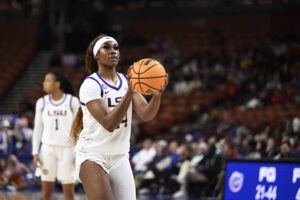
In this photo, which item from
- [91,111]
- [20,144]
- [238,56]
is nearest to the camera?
[91,111]

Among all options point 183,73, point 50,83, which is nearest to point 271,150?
point 50,83

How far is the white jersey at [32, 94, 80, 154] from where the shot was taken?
7598 mm

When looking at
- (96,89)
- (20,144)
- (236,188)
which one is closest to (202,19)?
(20,144)

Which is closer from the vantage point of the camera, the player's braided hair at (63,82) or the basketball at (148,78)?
the basketball at (148,78)

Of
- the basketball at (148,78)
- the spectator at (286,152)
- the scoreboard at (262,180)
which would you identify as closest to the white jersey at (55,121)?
the scoreboard at (262,180)

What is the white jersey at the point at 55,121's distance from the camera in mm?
7598

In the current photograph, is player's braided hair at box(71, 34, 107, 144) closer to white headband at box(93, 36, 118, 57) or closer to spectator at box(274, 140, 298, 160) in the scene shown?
white headband at box(93, 36, 118, 57)

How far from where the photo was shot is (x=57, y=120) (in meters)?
7.67

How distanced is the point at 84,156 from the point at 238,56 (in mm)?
16995

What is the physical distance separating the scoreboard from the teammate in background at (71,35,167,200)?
3.68 m

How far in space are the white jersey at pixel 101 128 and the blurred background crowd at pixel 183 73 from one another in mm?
5432

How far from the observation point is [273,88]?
59.9 feet

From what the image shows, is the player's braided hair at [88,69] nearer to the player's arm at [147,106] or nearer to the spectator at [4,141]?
the player's arm at [147,106]

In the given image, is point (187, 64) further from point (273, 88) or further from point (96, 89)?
point (96, 89)
